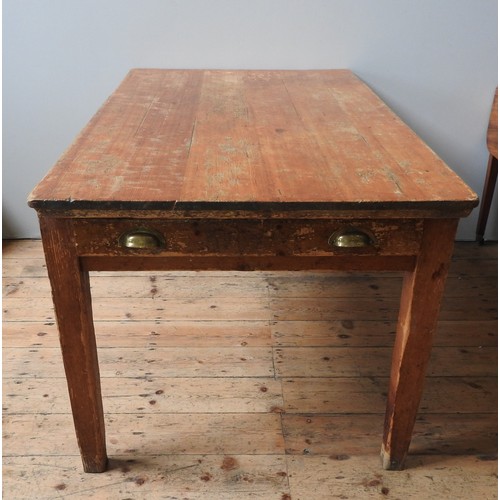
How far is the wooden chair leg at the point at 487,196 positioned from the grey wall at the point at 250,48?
128 mm

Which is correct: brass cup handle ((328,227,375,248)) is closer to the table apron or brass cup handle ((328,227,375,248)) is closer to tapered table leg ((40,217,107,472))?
the table apron

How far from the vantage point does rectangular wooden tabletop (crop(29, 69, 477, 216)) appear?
1081 millimetres

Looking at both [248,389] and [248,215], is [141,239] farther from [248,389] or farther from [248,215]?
[248,389]

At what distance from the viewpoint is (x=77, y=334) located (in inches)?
48.6

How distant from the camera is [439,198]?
1.09 m

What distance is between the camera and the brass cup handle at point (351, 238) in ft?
3.67

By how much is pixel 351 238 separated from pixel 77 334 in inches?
A: 24.8

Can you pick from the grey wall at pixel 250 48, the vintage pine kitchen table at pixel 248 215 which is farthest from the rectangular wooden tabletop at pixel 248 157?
the grey wall at pixel 250 48

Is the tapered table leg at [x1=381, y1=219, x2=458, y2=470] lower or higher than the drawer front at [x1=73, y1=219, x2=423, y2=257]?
lower

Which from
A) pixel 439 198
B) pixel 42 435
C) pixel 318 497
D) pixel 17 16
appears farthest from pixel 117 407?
pixel 17 16

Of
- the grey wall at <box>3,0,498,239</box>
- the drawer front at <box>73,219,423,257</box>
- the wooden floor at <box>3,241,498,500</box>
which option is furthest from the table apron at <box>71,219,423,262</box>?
the grey wall at <box>3,0,498,239</box>

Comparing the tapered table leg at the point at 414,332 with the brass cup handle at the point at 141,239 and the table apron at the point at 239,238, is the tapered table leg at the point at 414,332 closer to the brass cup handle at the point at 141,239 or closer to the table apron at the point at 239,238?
the table apron at the point at 239,238

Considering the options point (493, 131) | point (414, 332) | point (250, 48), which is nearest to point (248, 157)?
point (414, 332)

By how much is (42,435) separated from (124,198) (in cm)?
83
